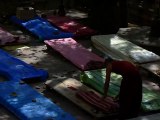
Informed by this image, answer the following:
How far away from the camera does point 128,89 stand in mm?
8531

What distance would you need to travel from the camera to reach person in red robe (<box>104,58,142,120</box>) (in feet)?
28.1

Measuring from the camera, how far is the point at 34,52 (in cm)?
1366

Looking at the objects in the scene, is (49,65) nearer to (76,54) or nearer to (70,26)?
(76,54)

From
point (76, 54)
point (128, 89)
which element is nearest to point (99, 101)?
point (128, 89)

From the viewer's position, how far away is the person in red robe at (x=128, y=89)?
8.55m

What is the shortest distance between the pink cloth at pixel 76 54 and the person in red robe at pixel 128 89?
10.1ft

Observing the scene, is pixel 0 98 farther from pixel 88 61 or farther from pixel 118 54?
pixel 118 54

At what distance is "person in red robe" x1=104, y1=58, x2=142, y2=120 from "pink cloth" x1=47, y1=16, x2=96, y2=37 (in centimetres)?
670

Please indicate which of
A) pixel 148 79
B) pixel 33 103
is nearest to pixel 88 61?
pixel 148 79

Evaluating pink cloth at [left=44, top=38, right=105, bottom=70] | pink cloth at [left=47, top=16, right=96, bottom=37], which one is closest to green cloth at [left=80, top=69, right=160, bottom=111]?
pink cloth at [left=44, top=38, right=105, bottom=70]

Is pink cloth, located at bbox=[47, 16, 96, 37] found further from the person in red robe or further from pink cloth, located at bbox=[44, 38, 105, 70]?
the person in red robe

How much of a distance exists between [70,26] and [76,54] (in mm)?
3640

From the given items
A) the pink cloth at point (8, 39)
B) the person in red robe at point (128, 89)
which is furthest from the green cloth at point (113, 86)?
the pink cloth at point (8, 39)

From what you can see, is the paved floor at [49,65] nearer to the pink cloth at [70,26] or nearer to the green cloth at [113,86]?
the pink cloth at [70,26]
